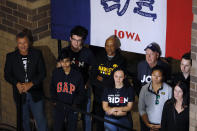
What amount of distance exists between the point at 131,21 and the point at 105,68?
2.79ft

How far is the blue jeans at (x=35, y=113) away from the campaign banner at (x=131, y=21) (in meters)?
1.44

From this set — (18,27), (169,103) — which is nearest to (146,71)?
(169,103)

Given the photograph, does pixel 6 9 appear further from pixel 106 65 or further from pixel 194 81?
pixel 194 81

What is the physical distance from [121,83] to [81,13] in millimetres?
1817

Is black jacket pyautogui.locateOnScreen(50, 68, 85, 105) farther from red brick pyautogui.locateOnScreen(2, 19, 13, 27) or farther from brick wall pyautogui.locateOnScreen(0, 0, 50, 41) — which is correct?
red brick pyautogui.locateOnScreen(2, 19, 13, 27)

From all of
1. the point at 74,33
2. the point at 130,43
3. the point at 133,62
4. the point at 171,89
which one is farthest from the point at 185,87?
the point at 133,62

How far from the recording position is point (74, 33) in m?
7.62

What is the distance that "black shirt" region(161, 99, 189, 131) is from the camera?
631 cm

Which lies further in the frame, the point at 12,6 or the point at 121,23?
the point at 12,6

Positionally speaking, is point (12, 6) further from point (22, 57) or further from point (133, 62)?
point (133, 62)

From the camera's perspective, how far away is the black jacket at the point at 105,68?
7.42 metres

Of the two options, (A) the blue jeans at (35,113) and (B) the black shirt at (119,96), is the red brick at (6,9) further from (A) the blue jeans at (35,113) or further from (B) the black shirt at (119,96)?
(B) the black shirt at (119,96)

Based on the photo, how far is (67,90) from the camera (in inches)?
288

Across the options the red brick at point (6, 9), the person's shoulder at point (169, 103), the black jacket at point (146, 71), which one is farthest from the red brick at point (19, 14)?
the person's shoulder at point (169, 103)
